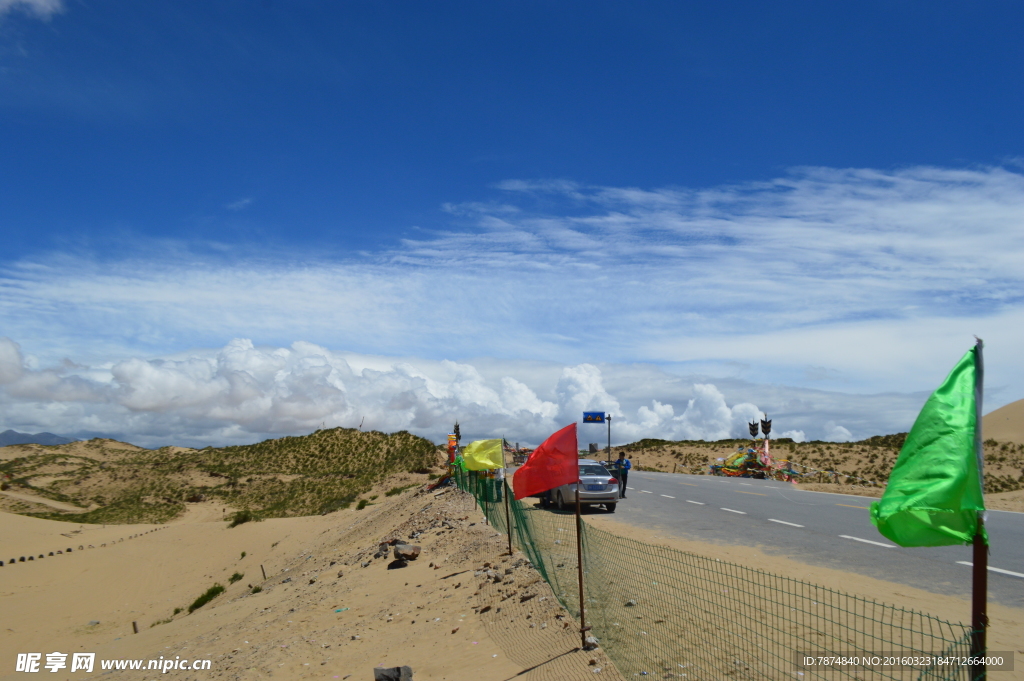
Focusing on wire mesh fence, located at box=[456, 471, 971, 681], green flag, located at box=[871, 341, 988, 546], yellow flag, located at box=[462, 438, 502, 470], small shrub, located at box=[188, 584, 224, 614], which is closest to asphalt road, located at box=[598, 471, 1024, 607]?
wire mesh fence, located at box=[456, 471, 971, 681]

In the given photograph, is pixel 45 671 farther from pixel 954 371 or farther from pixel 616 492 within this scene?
pixel 954 371

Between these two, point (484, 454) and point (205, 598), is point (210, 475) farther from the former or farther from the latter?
point (484, 454)

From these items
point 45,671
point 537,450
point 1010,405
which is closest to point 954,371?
point 537,450

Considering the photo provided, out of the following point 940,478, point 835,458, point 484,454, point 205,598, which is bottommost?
point 205,598

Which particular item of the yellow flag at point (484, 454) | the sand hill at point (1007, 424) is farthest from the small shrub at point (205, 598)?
the sand hill at point (1007, 424)

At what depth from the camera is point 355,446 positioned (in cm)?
7100

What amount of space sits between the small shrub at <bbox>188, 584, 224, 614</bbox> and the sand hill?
59954mm

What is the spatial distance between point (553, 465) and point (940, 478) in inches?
190

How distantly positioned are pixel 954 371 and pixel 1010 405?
8973 centimetres

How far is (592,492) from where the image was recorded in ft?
64.6

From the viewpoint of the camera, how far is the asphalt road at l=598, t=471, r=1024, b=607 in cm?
982

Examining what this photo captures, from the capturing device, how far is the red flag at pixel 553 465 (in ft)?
24.9

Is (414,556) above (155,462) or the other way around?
above

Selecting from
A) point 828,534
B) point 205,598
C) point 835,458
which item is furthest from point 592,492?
point 835,458
